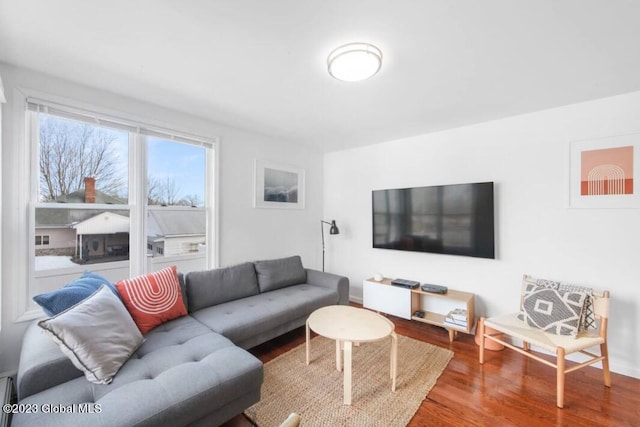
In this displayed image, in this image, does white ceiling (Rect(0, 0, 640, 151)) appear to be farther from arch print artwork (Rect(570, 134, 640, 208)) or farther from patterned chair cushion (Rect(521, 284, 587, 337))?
patterned chair cushion (Rect(521, 284, 587, 337))

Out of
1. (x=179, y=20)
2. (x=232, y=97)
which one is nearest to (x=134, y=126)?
(x=232, y=97)

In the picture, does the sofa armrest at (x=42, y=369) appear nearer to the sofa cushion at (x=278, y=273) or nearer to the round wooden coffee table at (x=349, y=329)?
the round wooden coffee table at (x=349, y=329)

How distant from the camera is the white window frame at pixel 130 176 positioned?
71.9 inches

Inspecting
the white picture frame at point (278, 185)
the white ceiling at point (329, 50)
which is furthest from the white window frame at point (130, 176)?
the white picture frame at point (278, 185)

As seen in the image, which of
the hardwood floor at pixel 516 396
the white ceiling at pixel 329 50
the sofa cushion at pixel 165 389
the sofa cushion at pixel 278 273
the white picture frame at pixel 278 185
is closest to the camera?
the sofa cushion at pixel 165 389

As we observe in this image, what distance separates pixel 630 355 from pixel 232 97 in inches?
154

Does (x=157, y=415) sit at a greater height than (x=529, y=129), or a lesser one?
lesser

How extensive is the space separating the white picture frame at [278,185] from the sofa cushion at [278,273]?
2.56 feet

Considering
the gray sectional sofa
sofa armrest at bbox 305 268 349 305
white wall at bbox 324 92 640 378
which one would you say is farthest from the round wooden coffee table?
white wall at bbox 324 92 640 378

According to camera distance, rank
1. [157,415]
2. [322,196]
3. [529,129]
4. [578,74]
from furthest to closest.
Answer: [322,196], [529,129], [578,74], [157,415]

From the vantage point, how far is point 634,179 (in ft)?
6.70

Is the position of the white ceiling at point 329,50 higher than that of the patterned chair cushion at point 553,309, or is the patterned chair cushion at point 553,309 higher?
the white ceiling at point 329,50

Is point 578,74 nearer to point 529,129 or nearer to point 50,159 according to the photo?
point 529,129

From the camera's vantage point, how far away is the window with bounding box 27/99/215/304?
1971 mm
